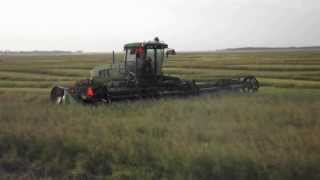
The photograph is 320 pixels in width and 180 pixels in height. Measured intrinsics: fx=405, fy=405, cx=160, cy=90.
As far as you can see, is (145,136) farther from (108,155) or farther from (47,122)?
(47,122)

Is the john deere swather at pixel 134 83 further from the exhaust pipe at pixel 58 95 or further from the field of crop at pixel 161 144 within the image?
the field of crop at pixel 161 144

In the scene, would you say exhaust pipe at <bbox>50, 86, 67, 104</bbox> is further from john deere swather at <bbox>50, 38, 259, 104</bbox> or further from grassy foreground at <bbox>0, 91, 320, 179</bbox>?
grassy foreground at <bbox>0, 91, 320, 179</bbox>

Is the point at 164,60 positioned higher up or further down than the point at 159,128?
higher up

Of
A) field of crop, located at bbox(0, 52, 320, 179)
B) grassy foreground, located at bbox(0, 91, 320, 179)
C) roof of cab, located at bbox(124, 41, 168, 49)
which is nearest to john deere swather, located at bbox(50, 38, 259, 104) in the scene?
roof of cab, located at bbox(124, 41, 168, 49)

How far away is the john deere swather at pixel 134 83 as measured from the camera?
15.4 meters

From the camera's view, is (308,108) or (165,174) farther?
(308,108)

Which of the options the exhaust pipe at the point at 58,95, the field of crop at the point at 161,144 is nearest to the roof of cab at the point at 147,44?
the exhaust pipe at the point at 58,95

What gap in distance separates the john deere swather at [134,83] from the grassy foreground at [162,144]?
253cm

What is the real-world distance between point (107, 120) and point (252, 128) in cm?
408

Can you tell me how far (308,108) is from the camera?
13.3 metres

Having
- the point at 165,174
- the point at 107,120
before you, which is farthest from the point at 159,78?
the point at 165,174

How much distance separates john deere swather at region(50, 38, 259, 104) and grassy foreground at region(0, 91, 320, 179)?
253cm

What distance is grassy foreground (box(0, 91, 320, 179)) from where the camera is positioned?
714 centimetres

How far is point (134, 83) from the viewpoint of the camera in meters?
16.9
